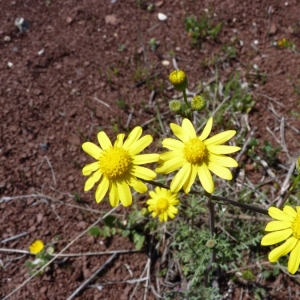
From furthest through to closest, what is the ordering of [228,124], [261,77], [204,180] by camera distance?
[261,77]
[228,124]
[204,180]

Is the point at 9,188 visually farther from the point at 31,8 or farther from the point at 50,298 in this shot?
the point at 31,8

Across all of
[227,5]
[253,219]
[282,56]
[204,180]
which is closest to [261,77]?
[282,56]

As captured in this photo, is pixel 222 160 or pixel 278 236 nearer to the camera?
pixel 278 236

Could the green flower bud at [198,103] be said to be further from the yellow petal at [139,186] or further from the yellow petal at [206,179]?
the yellow petal at [139,186]

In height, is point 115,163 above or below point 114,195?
above

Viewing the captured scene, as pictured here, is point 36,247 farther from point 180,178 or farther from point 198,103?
point 198,103

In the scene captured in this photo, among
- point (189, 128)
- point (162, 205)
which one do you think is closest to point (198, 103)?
point (189, 128)
